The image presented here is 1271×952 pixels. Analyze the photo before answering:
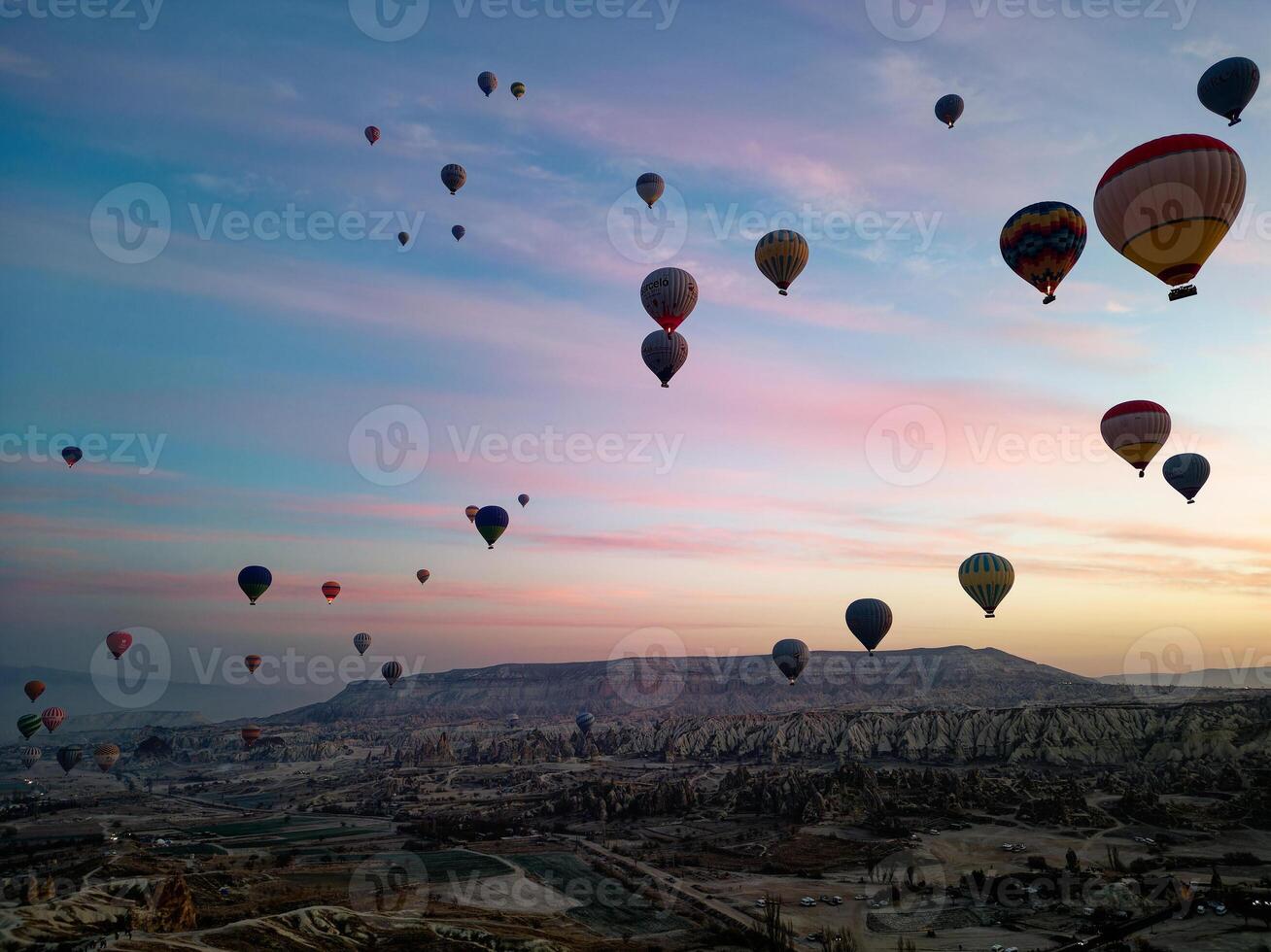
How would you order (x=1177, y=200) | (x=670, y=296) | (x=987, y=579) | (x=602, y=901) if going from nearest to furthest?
(x=1177, y=200)
(x=670, y=296)
(x=602, y=901)
(x=987, y=579)

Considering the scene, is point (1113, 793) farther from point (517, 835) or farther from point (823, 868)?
point (517, 835)

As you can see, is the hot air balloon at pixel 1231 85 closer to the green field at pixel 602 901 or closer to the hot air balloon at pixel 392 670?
the green field at pixel 602 901

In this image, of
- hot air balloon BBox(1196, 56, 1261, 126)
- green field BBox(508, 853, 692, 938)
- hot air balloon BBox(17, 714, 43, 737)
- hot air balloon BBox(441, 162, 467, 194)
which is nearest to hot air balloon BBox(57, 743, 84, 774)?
hot air balloon BBox(17, 714, 43, 737)

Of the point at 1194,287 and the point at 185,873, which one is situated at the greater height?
the point at 1194,287

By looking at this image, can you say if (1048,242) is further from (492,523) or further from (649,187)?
(492,523)

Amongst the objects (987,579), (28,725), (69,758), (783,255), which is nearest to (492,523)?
(783,255)

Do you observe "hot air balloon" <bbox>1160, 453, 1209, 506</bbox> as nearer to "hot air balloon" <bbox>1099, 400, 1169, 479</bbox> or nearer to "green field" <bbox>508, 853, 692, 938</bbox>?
"hot air balloon" <bbox>1099, 400, 1169, 479</bbox>

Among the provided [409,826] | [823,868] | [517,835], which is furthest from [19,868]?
[823,868]
